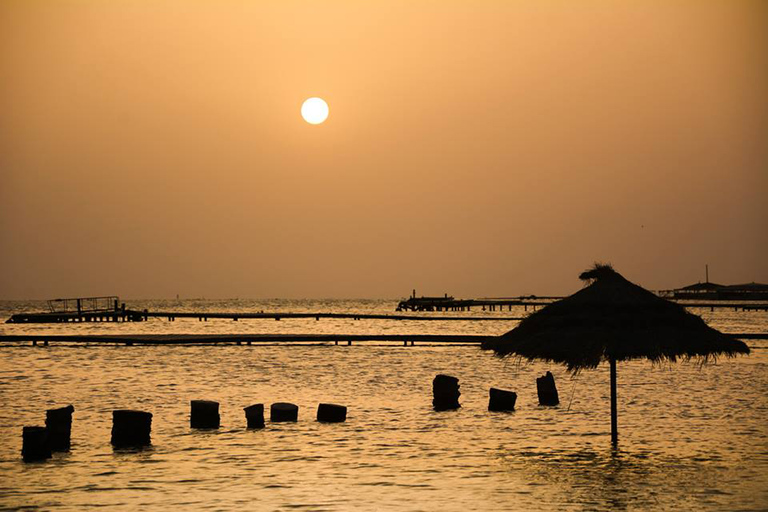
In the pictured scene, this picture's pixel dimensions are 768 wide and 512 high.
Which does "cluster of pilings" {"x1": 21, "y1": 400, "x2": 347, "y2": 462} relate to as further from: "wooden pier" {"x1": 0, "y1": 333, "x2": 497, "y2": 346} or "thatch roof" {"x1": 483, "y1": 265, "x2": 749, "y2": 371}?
"wooden pier" {"x1": 0, "y1": 333, "x2": 497, "y2": 346}

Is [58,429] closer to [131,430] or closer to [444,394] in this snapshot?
[131,430]

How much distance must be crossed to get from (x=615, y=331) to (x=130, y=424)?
1044cm

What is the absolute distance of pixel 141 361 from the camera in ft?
170

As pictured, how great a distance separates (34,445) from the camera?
1980 cm

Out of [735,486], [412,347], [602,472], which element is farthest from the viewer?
[412,347]

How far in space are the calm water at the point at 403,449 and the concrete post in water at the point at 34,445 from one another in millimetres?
247

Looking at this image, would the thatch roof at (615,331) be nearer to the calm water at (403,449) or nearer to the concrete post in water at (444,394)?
the calm water at (403,449)

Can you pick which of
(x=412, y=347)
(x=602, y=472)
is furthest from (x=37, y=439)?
(x=412, y=347)

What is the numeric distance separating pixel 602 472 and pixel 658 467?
1283 millimetres

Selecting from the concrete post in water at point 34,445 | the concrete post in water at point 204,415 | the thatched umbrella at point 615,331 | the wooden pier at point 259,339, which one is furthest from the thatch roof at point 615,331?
the wooden pier at point 259,339

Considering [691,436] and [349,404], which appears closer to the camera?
[691,436]

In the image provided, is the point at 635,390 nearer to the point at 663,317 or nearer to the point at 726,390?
the point at 726,390

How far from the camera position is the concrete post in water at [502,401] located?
28.5 meters

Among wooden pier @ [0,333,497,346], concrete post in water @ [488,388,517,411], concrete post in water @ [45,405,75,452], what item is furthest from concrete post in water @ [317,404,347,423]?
wooden pier @ [0,333,497,346]
